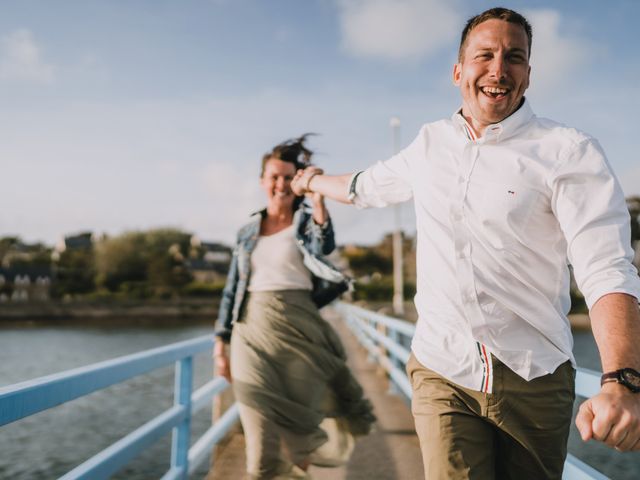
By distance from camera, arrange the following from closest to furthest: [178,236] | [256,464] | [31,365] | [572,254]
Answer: [572,254]
[256,464]
[31,365]
[178,236]

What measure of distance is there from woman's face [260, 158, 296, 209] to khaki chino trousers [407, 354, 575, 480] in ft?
7.21

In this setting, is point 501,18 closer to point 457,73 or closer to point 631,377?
point 457,73

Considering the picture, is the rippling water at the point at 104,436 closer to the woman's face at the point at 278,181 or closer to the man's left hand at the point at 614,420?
the woman's face at the point at 278,181

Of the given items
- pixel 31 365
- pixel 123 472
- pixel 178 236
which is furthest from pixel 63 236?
pixel 123 472

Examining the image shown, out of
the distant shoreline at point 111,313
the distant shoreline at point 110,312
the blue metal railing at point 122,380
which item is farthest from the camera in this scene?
the distant shoreline at point 110,312

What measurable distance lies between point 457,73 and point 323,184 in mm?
755

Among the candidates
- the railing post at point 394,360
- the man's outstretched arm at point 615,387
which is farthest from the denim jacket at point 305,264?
the railing post at point 394,360

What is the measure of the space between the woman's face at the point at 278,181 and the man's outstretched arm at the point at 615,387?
258cm

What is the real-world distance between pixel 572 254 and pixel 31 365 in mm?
31251

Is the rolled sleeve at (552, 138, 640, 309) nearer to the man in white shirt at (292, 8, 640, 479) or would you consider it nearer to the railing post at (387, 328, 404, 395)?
the man in white shirt at (292, 8, 640, 479)

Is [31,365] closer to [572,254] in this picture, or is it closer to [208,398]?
[208,398]

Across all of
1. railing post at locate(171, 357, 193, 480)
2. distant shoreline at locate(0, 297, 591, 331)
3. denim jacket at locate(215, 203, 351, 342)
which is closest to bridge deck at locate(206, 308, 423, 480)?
railing post at locate(171, 357, 193, 480)

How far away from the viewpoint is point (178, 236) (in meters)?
109

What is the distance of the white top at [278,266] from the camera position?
352 centimetres
